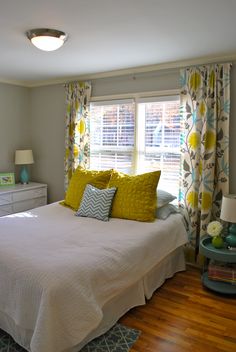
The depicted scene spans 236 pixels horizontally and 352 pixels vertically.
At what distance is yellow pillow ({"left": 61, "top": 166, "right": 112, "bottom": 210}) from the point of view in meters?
3.43

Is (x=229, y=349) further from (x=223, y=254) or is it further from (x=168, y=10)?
(x=168, y=10)

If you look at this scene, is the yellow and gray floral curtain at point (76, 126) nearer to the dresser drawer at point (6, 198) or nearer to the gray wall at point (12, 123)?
the dresser drawer at point (6, 198)

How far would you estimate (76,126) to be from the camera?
13.8 ft

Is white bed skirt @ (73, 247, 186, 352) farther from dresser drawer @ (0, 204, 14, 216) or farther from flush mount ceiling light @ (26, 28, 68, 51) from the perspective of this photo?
dresser drawer @ (0, 204, 14, 216)

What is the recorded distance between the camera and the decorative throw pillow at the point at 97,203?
3068mm

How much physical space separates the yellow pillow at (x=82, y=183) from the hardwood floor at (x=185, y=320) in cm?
131

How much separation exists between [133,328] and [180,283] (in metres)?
0.93

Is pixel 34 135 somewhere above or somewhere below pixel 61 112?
below

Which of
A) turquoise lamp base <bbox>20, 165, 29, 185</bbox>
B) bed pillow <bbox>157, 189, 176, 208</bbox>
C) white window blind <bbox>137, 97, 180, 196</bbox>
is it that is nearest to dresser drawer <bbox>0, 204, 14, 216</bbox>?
turquoise lamp base <bbox>20, 165, 29, 185</bbox>

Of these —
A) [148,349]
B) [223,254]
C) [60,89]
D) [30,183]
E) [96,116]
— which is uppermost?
[60,89]

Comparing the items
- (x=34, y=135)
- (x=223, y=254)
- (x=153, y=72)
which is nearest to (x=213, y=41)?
(x=153, y=72)

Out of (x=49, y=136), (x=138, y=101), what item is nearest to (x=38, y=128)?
(x=49, y=136)

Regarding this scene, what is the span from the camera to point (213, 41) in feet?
8.50

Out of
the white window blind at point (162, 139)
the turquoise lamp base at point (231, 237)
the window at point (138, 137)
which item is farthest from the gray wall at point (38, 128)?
the turquoise lamp base at point (231, 237)
